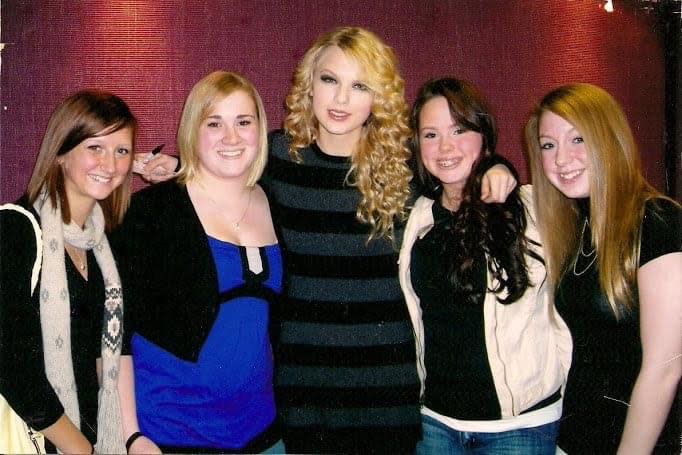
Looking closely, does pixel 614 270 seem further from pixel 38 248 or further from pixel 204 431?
pixel 38 248

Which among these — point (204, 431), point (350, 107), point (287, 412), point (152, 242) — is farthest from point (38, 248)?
point (350, 107)

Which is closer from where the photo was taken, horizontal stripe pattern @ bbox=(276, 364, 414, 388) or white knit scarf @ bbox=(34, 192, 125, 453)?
white knit scarf @ bbox=(34, 192, 125, 453)

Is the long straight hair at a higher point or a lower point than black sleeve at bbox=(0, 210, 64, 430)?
higher

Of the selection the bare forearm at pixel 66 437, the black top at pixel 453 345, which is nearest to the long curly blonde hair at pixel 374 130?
the black top at pixel 453 345

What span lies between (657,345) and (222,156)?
60.5 inches

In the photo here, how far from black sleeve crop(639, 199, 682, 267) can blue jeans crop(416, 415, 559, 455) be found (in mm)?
661

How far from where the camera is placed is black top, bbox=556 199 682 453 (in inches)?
70.7

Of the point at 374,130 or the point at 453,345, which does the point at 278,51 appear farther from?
the point at 453,345

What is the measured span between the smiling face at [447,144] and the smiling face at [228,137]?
25.0 inches

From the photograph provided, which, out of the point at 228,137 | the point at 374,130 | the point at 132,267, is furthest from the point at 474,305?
the point at 132,267

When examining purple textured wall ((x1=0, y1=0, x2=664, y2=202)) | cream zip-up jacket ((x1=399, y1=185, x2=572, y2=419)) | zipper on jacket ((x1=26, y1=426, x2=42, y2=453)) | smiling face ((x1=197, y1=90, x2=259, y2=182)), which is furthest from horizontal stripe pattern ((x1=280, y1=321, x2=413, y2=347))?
purple textured wall ((x1=0, y1=0, x2=664, y2=202))

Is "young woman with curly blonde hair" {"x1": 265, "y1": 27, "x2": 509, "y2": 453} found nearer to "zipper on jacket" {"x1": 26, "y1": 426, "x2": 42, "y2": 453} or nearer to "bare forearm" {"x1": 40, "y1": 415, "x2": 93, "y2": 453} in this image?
"bare forearm" {"x1": 40, "y1": 415, "x2": 93, "y2": 453}

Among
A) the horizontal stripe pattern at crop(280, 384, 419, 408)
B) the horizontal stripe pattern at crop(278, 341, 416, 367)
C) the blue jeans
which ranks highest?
the horizontal stripe pattern at crop(278, 341, 416, 367)

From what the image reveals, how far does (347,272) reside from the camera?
2035 millimetres
